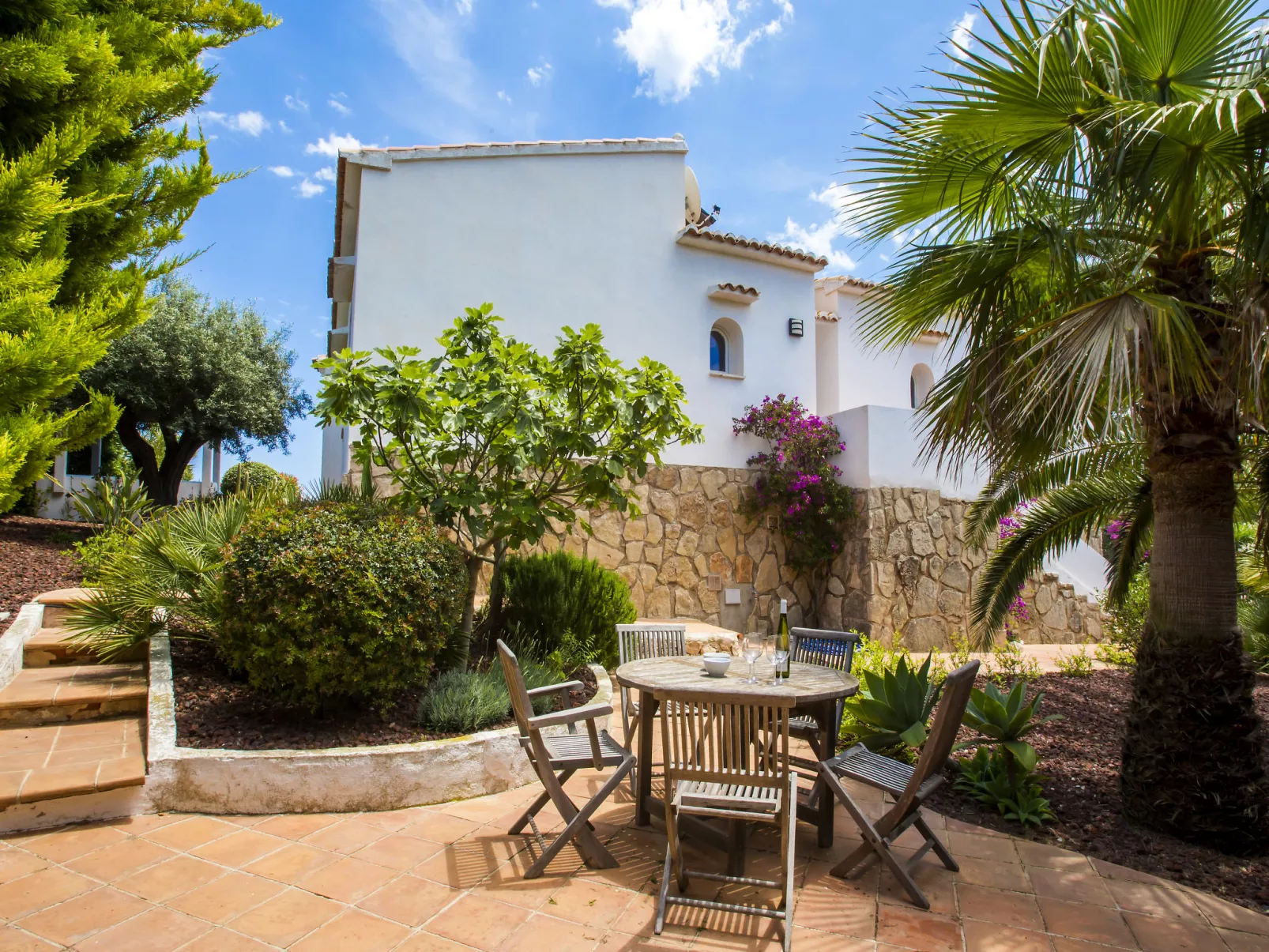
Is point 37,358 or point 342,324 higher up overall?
point 342,324

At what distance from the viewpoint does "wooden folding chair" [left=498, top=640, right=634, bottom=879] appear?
329 centimetres

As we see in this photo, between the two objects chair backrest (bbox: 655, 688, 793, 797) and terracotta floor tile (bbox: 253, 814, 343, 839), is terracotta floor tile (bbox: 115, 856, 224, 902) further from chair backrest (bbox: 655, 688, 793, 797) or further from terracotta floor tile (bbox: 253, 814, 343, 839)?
chair backrest (bbox: 655, 688, 793, 797)

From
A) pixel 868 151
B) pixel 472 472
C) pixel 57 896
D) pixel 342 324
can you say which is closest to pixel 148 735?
pixel 57 896

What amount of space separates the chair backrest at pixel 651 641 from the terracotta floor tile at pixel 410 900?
212cm

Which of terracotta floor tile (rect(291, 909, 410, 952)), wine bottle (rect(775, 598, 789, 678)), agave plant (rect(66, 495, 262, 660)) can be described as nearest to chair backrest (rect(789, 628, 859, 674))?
wine bottle (rect(775, 598, 789, 678))

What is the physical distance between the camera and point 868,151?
4.29 metres

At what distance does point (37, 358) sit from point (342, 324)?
976 cm

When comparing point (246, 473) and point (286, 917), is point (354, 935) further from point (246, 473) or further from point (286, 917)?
point (246, 473)

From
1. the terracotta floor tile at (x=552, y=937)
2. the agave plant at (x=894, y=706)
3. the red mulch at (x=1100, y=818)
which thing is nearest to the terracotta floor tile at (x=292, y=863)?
the terracotta floor tile at (x=552, y=937)

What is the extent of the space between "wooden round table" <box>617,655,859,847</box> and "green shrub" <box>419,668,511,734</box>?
1.23m

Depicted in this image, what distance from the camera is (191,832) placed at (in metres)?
3.58

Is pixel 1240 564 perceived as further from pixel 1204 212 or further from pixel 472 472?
pixel 472 472

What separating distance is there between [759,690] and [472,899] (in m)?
1.55

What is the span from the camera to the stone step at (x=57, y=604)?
250 inches
